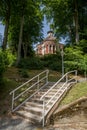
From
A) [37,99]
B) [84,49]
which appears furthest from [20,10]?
[37,99]

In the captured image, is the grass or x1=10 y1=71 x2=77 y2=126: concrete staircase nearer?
x1=10 y1=71 x2=77 y2=126: concrete staircase

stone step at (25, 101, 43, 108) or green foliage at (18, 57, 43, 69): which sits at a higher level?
green foliage at (18, 57, 43, 69)

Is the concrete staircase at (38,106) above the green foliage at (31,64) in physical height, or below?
below

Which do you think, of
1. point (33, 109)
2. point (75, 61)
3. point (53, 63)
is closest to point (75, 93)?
point (33, 109)

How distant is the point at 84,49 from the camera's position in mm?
23594

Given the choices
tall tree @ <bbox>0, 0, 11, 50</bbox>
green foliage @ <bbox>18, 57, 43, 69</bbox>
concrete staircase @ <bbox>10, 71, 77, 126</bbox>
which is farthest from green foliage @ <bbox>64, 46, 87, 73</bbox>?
concrete staircase @ <bbox>10, 71, 77, 126</bbox>

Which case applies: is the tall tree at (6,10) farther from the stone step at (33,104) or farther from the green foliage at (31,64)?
the stone step at (33,104)

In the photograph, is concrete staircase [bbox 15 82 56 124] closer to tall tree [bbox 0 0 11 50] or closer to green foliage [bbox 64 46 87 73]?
green foliage [bbox 64 46 87 73]

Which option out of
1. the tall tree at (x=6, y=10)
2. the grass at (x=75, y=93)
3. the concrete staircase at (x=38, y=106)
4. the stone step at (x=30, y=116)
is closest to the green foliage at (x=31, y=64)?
the tall tree at (x=6, y=10)

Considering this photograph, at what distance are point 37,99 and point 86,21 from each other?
767 inches

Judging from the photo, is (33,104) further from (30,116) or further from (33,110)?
(30,116)

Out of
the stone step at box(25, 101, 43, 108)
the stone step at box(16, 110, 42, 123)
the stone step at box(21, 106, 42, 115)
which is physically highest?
the stone step at box(25, 101, 43, 108)

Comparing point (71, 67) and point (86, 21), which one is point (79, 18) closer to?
point (86, 21)

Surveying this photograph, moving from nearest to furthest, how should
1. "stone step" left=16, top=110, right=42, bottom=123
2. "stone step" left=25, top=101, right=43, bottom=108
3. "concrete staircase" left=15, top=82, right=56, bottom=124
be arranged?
1. "stone step" left=16, top=110, right=42, bottom=123
2. "concrete staircase" left=15, top=82, right=56, bottom=124
3. "stone step" left=25, top=101, right=43, bottom=108
